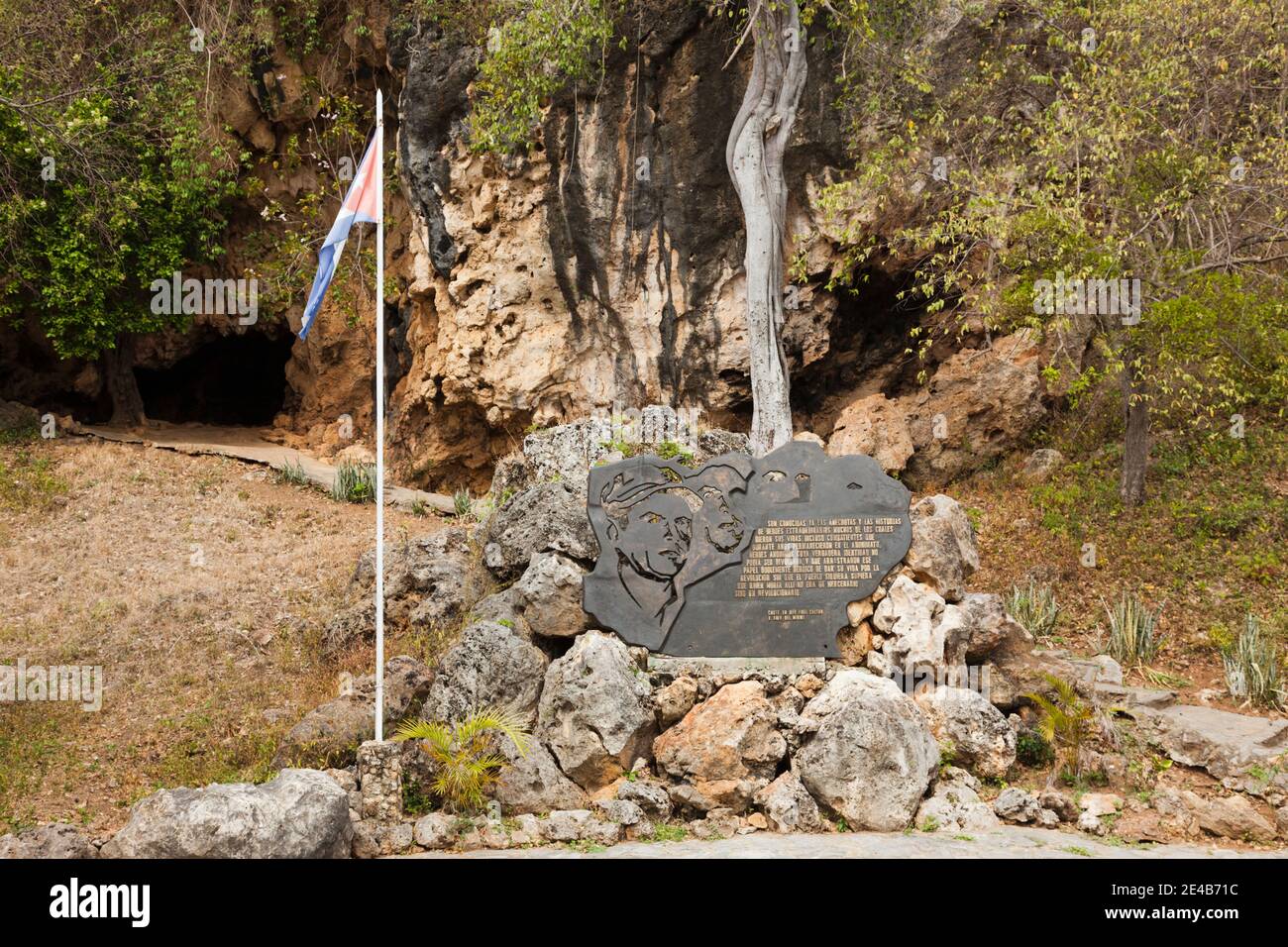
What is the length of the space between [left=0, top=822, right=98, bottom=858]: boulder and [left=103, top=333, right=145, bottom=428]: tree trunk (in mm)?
13869

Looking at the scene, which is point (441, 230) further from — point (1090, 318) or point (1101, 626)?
point (1101, 626)

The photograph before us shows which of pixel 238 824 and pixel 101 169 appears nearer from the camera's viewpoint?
pixel 238 824

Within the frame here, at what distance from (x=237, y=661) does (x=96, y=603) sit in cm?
242

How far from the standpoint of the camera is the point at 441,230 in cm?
1752

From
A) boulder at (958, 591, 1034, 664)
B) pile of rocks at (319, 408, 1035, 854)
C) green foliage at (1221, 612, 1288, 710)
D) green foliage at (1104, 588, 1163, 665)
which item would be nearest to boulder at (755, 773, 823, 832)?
pile of rocks at (319, 408, 1035, 854)

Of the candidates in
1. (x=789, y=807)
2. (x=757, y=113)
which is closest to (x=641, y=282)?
(x=757, y=113)

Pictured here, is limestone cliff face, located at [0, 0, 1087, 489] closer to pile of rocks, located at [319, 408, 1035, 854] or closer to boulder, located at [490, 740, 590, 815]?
pile of rocks, located at [319, 408, 1035, 854]

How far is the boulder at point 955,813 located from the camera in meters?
7.96

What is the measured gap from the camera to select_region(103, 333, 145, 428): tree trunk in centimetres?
1947

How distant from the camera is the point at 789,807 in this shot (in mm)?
8055

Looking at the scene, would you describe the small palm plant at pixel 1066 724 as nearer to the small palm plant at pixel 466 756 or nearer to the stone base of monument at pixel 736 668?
the stone base of monument at pixel 736 668

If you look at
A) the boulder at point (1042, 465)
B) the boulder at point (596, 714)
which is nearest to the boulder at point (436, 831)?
the boulder at point (596, 714)

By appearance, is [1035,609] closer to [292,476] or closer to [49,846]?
[49,846]

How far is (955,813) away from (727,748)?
185cm
